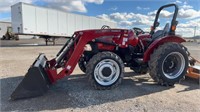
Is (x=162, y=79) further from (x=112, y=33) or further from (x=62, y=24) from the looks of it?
(x=62, y=24)

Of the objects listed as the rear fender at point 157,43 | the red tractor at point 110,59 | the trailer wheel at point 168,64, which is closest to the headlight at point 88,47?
the red tractor at point 110,59

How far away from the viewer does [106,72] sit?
5.16 m

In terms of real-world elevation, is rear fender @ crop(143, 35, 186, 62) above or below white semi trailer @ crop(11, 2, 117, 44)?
below

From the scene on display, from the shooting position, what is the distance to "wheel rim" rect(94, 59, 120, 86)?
16.7 ft

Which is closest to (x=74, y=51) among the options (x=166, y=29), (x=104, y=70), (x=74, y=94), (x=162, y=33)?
(x=104, y=70)

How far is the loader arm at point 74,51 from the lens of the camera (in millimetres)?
4926

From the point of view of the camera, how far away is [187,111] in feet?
13.5

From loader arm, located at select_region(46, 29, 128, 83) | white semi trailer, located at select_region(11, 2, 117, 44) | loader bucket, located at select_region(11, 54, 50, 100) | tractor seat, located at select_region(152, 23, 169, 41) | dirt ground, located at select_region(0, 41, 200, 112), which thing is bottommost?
dirt ground, located at select_region(0, 41, 200, 112)

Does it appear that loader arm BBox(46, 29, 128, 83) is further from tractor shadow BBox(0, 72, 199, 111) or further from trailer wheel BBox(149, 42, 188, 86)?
trailer wheel BBox(149, 42, 188, 86)

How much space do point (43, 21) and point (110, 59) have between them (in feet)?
58.9

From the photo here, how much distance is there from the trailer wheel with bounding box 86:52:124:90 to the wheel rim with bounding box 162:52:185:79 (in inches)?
54.3

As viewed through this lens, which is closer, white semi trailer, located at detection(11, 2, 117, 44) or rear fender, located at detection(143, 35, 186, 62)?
rear fender, located at detection(143, 35, 186, 62)

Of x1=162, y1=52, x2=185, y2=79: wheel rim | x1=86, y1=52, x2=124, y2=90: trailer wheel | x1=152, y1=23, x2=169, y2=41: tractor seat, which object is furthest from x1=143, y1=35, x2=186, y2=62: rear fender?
x1=86, y1=52, x2=124, y2=90: trailer wheel

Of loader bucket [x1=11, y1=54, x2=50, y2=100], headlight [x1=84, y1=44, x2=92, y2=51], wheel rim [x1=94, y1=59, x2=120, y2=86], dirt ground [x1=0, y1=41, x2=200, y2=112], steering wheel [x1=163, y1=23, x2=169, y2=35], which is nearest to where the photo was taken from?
dirt ground [x1=0, y1=41, x2=200, y2=112]
